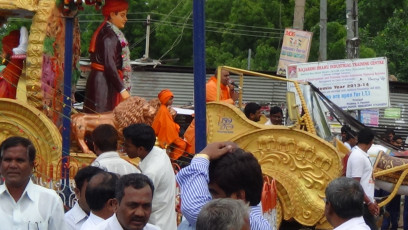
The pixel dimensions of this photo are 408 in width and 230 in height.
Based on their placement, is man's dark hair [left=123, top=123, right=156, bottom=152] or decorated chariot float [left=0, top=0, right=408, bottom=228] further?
decorated chariot float [left=0, top=0, right=408, bottom=228]

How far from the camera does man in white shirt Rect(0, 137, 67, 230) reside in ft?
19.6

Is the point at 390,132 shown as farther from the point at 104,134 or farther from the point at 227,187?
the point at 227,187

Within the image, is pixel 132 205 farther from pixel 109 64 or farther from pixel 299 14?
pixel 299 14

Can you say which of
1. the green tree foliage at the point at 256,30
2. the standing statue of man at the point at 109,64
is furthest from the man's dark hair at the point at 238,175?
the green tree foliage at the point at 256,30

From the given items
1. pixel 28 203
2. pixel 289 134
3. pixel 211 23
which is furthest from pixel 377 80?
pixel 211 23

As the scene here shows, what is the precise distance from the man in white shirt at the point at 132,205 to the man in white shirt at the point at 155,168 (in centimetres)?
214

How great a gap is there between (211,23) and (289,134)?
27.1 meters

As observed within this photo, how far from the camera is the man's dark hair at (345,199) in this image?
6.10 m

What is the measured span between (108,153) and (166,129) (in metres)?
4.36

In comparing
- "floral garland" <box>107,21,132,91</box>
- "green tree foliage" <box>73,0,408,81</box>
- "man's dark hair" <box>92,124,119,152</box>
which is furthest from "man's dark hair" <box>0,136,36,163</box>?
"green tree foliage" <box>73,0,408,81</box>

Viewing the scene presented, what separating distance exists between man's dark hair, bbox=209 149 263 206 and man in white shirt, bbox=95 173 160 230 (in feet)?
1.24

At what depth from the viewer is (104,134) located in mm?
8203

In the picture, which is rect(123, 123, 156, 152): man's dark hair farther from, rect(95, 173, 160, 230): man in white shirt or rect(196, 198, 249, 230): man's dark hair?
rect(196, 198, 249, 230): man's dark hair

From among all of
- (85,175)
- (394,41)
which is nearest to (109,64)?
(85,175)
